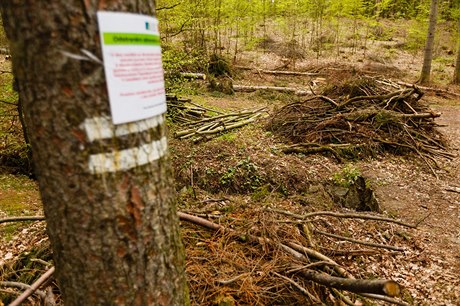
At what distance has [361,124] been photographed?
5816 mm

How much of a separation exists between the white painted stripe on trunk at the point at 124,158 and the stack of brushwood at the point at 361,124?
464 centimetres

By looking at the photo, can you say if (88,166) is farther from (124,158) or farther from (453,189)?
(453,189)

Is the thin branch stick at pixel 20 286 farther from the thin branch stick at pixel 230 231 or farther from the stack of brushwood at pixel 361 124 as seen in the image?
the stack of brushwood at pixel 361 124

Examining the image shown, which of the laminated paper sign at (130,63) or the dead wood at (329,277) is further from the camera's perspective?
the dead wood at (329,277)

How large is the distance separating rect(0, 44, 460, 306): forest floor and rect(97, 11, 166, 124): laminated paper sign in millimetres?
1409

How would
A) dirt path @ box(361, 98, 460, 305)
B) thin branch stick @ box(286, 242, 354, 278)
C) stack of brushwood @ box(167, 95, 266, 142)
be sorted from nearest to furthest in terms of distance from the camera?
thin branch stick @ box(286, 242, 354, 278) → dirt path @ box(361, 98, 460, 305) → stack of brushwood @ box(167, 95, 266, 142)

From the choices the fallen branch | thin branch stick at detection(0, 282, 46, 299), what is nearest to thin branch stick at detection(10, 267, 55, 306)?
thin branch stick at detection(0, 282, 46, 299)

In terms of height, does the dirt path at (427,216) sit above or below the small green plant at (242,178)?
below

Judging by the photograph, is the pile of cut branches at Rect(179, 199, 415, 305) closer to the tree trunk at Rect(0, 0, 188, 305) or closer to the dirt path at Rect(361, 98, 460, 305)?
the dirt path at Rect(361, 98, 460, 305)

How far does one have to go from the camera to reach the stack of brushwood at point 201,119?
→ 6.09 metres

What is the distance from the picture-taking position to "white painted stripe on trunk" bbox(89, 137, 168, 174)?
0.88 metres

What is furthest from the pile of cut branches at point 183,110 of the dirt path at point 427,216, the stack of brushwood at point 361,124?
the dirt path at point 427,216

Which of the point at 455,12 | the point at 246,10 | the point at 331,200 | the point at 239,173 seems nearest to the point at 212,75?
the point at 246,10

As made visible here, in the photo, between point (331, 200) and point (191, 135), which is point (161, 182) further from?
point (191, 135)
